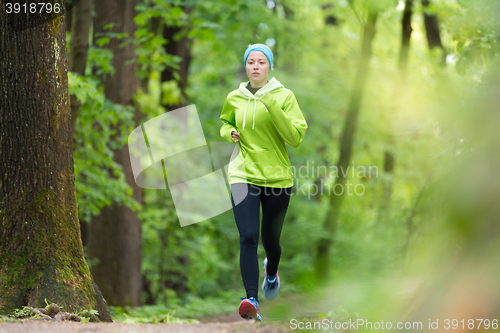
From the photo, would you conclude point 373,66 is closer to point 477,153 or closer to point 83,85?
point 477,153

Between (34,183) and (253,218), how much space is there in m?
1.86

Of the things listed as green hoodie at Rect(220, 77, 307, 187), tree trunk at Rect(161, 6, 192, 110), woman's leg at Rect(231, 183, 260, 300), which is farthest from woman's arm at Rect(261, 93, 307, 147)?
tree trunk at Rect(161, 6, 192, 110)

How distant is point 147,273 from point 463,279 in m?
13.6

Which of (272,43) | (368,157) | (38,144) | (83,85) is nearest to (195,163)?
(272,43)

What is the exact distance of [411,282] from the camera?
0.95m

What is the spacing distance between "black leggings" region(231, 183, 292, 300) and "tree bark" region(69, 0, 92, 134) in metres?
3.41

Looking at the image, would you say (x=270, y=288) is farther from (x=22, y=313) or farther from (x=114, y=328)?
(x=22, y=313)

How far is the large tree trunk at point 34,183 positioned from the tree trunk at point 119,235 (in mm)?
4615

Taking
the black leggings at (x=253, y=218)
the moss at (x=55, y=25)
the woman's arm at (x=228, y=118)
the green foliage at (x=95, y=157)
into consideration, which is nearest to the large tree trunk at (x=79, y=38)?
the green foliage at (x=95, y=157)

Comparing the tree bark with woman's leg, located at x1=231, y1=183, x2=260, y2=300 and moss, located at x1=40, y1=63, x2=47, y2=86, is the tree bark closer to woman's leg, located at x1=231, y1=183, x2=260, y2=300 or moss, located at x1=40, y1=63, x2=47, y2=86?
moss, located at x1=40, y1=63, x2=47, y2=86

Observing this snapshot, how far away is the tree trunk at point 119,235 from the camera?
8664 mm

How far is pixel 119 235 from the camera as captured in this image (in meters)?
9.07

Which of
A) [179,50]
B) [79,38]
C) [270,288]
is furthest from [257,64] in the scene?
[179,50]

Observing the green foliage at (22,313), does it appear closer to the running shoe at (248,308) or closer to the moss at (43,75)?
the running shoe at (248,308)
